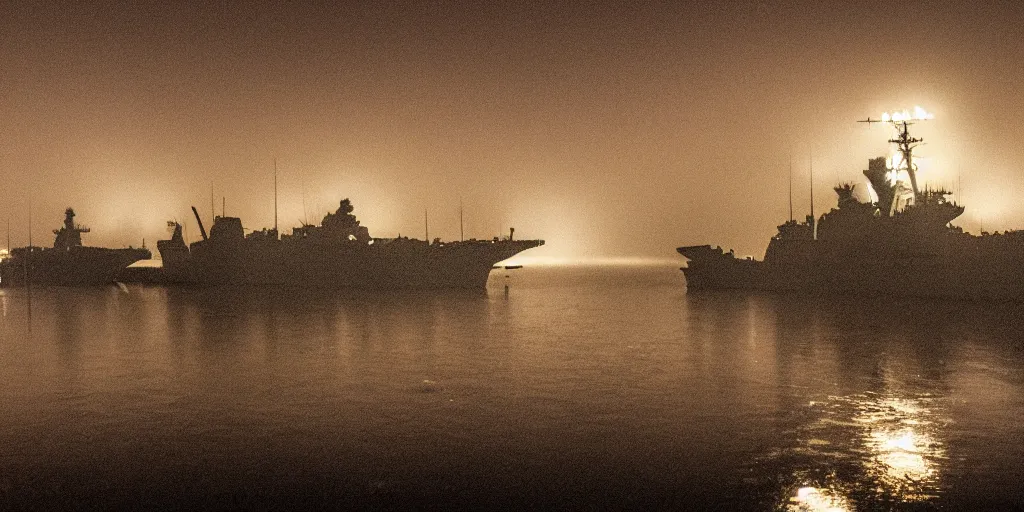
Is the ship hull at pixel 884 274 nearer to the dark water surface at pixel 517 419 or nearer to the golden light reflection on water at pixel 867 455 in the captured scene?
the dark water surface at pixel 517 419

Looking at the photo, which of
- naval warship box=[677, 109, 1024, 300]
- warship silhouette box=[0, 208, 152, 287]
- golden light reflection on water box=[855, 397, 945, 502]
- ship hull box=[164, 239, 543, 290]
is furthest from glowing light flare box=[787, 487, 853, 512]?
warship silhouette box=[0, 208, 152, 287]

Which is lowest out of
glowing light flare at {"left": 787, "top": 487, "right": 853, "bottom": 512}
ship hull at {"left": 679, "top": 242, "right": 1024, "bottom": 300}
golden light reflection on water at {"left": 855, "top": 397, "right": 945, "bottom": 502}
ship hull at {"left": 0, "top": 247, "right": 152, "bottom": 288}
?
golden light reflection on water at {"left": 855, "top": 397, "right": 945, "bottom": 502}

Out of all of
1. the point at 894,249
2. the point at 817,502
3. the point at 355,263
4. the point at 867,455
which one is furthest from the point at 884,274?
the point at 817,502

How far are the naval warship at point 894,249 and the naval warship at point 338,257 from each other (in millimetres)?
17357

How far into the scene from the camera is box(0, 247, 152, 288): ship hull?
7369 centimetres

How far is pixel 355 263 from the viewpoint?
57.1m

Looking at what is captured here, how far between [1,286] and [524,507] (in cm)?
8004

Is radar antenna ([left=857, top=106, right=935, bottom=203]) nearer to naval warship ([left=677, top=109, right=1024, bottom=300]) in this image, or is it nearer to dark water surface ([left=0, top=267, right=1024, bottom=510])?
naval warship ([left=677, top=109, right=1024, bottom=300])

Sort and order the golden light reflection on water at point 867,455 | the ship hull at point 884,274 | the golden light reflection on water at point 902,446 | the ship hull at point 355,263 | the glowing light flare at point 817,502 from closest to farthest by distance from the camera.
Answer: the glowing light flare at point 817,502, the golden light reflection on water at point 867,455, the golden light reflection on water at point 902,446, the ship hull at point 884,274, the ship hull at point 355,263

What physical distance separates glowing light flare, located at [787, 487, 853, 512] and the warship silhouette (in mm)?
76929

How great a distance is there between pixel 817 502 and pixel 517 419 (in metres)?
5.08

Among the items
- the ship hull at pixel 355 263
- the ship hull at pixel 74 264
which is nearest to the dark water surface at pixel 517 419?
the ship hull at pixel 355 263

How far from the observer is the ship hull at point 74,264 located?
242 ft

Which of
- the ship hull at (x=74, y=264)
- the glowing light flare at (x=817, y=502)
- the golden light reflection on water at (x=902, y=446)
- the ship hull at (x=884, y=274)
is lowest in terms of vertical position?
the golden light reflection on water at (x=902, y=446)
